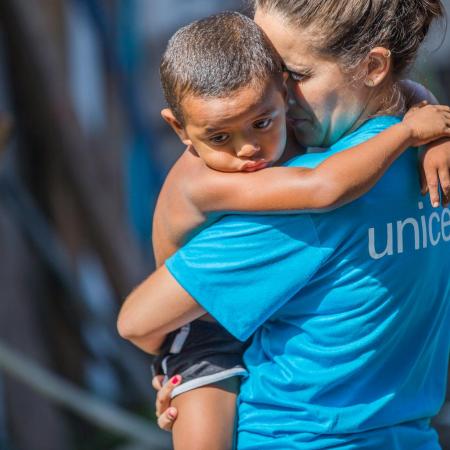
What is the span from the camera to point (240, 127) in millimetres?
1587

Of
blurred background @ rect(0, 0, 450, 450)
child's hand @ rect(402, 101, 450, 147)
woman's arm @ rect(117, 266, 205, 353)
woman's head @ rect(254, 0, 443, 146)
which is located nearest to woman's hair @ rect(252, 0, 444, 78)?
woman's head @ rect(254, 0, 443, 146)

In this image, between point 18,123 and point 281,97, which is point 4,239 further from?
point 281,97

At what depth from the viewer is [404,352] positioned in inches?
66.2

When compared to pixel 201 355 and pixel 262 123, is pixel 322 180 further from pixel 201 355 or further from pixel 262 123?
pixel 201 355

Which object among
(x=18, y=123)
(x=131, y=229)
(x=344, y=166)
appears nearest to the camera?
(x=344, y=166)

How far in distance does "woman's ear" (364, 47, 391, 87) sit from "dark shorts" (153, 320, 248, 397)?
1.69 feet

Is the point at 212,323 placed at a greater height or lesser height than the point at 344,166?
lesser

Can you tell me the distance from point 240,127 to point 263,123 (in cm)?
4

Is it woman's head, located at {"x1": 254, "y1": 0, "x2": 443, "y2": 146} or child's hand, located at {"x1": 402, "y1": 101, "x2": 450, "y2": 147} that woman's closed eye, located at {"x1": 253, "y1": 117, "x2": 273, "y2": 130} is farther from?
child's hand, located at {"x1": 402, "y1": 101, "x2": 450, "y2": 147}

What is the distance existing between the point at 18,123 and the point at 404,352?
3.48m

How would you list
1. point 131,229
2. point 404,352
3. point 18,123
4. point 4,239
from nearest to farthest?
point 404,352, point 4,239, point 18,123, point 131,229

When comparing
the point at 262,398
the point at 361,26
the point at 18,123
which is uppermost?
the point at 361,26

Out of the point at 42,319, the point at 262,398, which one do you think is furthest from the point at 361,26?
the point at 42,319

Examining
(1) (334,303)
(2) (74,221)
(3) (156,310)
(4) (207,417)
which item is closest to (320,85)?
(1) (334,303)
